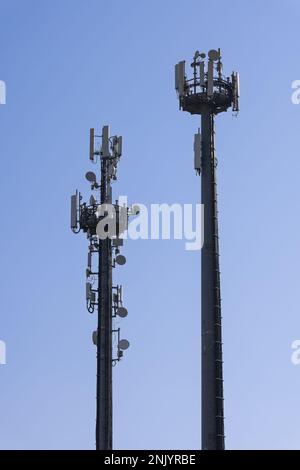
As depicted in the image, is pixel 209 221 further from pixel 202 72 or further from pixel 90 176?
pixel 90 176

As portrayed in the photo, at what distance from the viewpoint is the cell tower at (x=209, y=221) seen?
53906 millimetres

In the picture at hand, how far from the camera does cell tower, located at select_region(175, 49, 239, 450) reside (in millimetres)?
53906

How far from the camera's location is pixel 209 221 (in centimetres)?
5612

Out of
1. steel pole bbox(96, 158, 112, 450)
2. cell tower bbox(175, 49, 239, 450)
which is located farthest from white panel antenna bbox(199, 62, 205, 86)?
steel pole bbox(96, 158, 112, 450)

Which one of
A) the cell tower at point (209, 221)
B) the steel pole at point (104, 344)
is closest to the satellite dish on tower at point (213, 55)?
the cell tower at point (209, 221)

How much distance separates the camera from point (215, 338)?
5438 centimetres

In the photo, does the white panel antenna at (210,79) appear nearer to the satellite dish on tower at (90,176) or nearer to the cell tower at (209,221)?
the cell tower at (209,221)

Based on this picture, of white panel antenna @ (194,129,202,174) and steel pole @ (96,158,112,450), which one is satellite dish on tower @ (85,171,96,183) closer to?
steel pole @ (96,158,112,450)

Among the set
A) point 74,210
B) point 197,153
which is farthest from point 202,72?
point 74,210

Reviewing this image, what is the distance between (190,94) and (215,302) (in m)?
10.5
